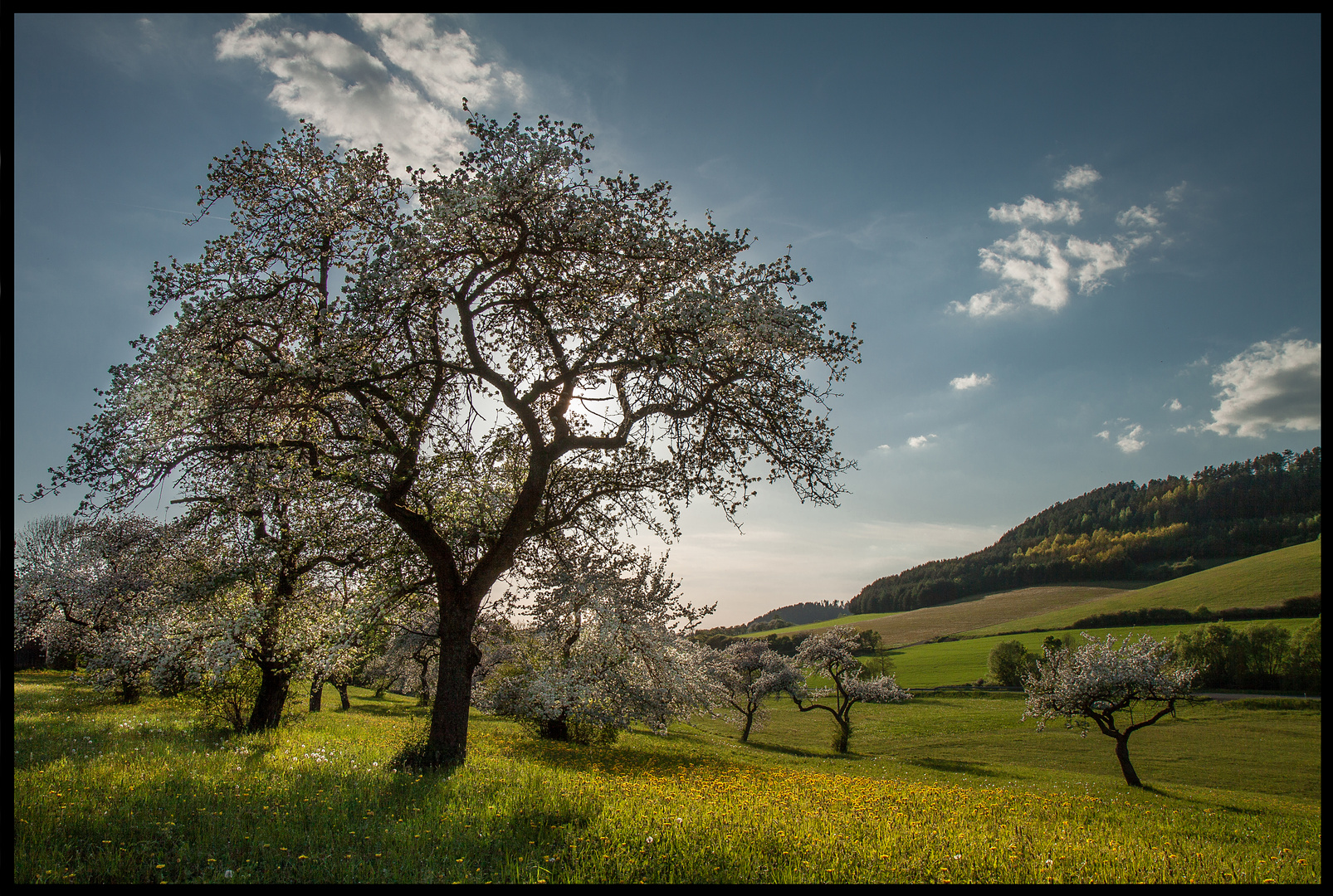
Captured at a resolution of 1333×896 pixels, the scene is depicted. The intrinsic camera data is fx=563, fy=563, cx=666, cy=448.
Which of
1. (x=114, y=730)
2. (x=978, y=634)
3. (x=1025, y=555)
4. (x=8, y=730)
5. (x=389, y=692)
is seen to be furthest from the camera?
(x=1025, y=555)

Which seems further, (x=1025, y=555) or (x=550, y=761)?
(x=1025, y=555)

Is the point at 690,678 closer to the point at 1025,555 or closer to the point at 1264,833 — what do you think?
the point at 1264,833

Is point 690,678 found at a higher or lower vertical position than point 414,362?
lower

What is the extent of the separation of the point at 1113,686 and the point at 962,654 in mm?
76302

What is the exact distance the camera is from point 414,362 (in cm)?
1188

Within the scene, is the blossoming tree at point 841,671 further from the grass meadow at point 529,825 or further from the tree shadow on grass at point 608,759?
the grass meadow at point 529,825

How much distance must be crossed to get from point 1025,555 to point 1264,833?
16464 centimetres

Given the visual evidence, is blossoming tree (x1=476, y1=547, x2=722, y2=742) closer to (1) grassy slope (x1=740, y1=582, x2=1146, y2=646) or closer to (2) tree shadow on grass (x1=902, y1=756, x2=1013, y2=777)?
(2) tree shadow on grass (x1=902, y1=756, x2=1013, y2=777)

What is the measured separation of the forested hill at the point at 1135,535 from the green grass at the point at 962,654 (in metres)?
36.3

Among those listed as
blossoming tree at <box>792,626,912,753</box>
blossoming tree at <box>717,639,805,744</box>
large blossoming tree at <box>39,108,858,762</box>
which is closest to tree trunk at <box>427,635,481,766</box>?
large blossoming tree at <box>39,108,858,762</box>

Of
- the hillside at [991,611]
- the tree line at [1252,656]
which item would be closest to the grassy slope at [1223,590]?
the hillside at [991,611]

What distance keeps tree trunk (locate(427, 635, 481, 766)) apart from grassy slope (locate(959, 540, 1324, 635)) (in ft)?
350

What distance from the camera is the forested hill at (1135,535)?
371 feet
